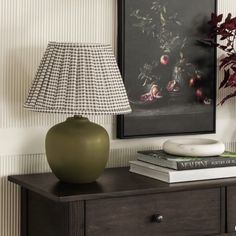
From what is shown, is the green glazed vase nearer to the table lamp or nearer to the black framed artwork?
the table lamp

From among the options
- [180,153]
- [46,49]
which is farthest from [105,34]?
[180,153]

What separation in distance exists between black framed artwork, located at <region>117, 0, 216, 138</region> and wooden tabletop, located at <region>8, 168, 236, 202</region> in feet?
0.91

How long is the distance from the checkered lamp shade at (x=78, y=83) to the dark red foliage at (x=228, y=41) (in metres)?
0.60

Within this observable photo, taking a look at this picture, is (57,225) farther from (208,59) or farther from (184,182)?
(208,59)

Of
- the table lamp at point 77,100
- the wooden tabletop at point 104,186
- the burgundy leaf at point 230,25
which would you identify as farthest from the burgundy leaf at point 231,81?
the table lamp at point 77,100

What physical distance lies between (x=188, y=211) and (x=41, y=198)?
450 millimetres

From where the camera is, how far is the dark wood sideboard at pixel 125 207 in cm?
182

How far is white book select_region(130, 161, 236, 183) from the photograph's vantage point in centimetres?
201

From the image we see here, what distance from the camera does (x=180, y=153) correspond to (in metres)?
2.13

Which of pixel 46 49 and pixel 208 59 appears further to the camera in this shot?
pixel 208 59

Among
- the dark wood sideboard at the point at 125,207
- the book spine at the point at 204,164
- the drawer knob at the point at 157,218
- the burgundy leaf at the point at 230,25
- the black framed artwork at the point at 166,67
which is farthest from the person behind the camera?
the burgundy leaf at the point at 230,25

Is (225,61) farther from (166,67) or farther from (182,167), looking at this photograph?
(182,167)

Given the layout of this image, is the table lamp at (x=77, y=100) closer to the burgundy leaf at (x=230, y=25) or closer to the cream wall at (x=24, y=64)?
the cream wall at (x=24, y=64)

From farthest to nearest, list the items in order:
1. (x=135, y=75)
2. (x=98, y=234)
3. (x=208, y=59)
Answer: (x=208, y=59) → (x=135, y=75) → (x=98, y=234)
